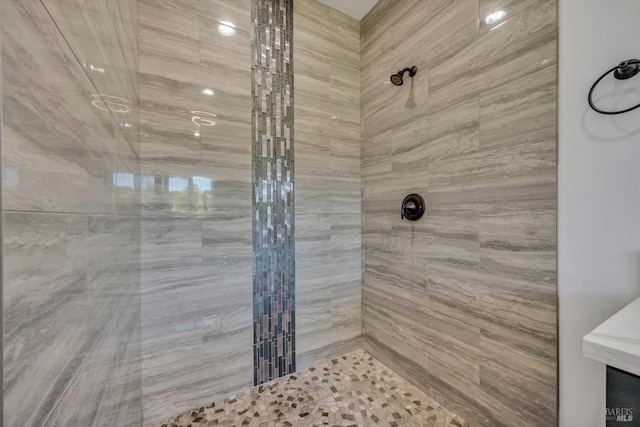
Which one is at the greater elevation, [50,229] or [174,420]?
[50,229]

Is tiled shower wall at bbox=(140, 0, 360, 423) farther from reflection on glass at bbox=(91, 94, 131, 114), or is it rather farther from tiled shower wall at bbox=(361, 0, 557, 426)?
tiled shower wall at bbox=(361, 0, 557, 426)

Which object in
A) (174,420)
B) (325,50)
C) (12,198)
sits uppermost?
(325,50)

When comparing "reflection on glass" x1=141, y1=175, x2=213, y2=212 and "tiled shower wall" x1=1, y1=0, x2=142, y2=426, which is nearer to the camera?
"tiled shower wall" x1=1, y1=0, x2=142, y2=426

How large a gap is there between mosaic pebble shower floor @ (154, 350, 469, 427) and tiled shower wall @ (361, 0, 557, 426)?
0.35 feet

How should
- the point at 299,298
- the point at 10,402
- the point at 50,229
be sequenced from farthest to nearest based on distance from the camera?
the point at 299,298 < the point at 50,229 < the point at 10,402

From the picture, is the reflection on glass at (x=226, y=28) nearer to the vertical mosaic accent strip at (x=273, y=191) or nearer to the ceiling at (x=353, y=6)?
the vertical mosaic accent strip at (x=273, y=191)

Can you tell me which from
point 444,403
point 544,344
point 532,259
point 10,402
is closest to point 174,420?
point 10,402

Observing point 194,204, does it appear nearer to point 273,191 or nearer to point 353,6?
point 273,191

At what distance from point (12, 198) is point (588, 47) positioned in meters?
1.64

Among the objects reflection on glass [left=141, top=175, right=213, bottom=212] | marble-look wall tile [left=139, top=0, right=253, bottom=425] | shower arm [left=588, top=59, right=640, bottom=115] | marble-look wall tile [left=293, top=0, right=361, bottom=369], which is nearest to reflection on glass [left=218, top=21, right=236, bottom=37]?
marble-look wall tile [left=139, top=0, right=253, bottom=425]

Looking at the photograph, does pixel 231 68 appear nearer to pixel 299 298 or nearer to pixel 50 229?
pixel 50 229

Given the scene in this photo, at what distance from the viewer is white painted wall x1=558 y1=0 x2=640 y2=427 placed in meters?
0.80

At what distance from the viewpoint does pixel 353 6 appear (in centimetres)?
180

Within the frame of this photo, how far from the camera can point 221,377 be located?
Result: 4.70 feet
